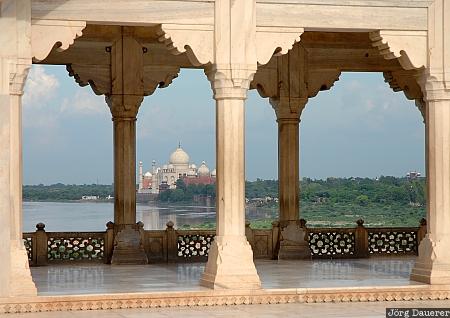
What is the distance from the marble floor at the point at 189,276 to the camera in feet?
47.5

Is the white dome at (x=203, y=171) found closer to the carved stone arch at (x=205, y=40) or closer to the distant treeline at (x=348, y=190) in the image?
the distant treeline at (x=348, y=190)

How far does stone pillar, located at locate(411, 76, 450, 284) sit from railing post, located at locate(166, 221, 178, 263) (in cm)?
573

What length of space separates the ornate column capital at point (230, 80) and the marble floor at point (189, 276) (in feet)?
8.27

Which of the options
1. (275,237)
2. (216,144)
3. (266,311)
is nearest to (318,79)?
(275,237)

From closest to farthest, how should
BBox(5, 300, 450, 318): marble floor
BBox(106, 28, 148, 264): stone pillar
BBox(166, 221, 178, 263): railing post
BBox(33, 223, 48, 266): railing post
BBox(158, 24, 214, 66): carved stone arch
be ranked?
BBox(5, 300, 450, 318): marble floor < BBox(158, 24, 214, 66): carved stone arch < BBox(33, 223, 48, 266): railing post < BBox(106, 28, 148, 264): stone pillar < BBox(166, 221, 178, 263): railing post

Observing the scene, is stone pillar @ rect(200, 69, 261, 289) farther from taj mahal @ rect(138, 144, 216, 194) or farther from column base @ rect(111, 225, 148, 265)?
taj mahal @ rect(138, 144, 216, 194)

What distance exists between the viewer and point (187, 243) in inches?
778

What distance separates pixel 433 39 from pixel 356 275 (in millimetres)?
3767

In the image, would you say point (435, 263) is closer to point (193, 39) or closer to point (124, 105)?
point (193, 39)

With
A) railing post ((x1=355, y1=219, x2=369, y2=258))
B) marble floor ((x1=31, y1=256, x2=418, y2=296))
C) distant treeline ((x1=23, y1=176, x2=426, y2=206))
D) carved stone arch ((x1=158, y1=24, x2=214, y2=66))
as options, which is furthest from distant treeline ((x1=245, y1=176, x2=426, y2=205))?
carved stone arch ((x1=158, y1=24, x2=214, y2=66))

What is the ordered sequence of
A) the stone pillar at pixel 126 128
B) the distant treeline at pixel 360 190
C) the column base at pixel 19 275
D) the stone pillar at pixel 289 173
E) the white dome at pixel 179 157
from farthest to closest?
the white dome at pixel 179 157 → the distant treeline at pixel 360 190 → the stone pillar at pixel 289 173 → the stone pillar at pixel 126 128 → the column base at pixel 19 275

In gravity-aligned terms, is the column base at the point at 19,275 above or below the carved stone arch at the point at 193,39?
below

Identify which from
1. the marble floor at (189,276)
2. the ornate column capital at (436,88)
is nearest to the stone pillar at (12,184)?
the marble floor at (189,276)

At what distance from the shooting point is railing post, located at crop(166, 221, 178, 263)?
19469 millimetres
